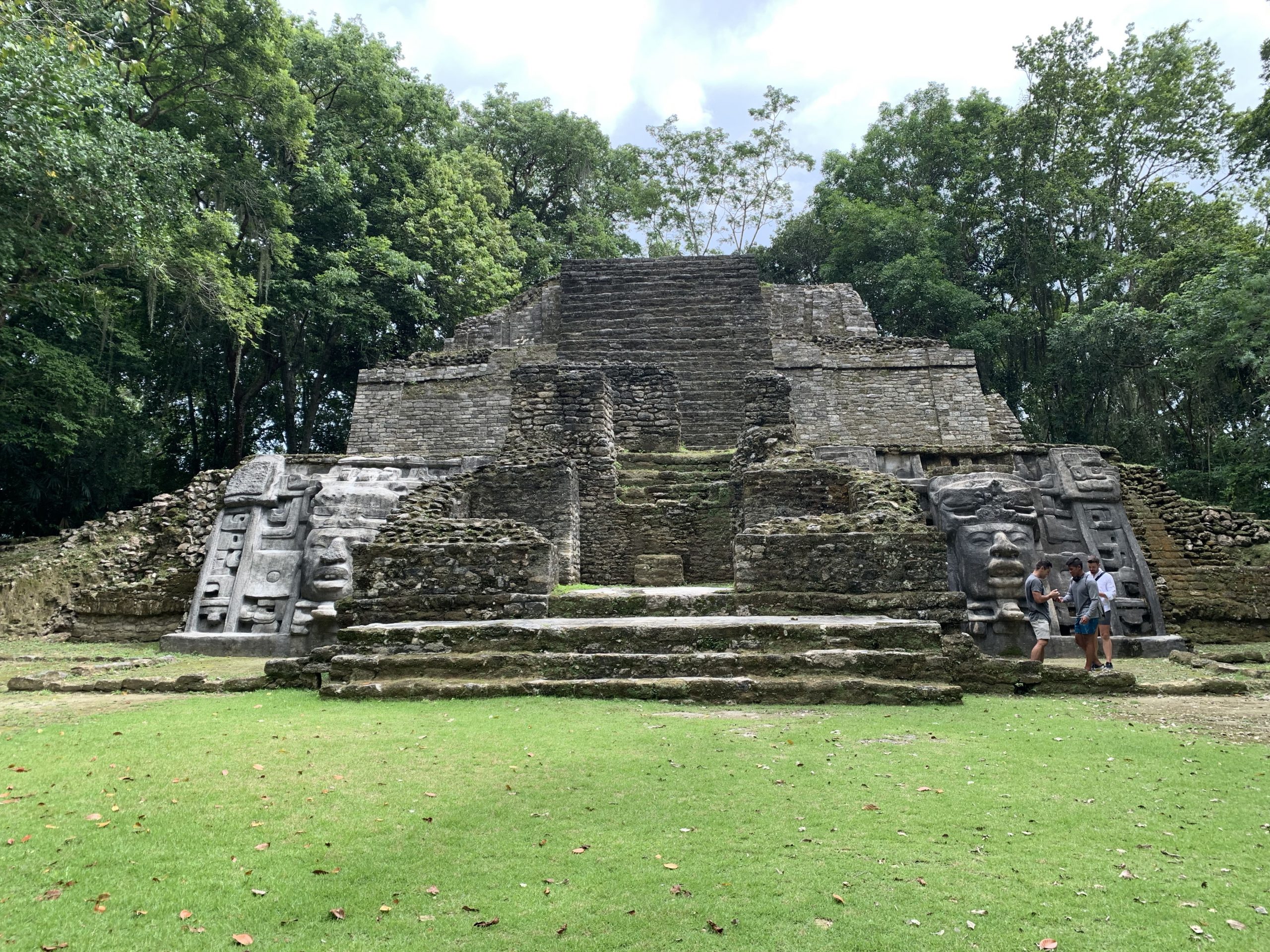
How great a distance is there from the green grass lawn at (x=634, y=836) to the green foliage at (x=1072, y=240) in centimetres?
1461

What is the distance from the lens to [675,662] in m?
5.93

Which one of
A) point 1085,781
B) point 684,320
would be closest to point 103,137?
point 684,320

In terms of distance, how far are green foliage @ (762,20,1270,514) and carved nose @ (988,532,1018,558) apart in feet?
33.0

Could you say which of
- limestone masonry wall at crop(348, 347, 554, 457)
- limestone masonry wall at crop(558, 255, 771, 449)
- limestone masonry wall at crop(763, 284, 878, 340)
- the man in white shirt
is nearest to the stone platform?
the man in white shirt

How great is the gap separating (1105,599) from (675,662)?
4.23m

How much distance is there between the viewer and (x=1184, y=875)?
8.47 feet

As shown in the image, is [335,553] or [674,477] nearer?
[335,553]

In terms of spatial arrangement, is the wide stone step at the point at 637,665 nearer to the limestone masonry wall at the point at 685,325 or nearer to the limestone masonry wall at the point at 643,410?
the limestone masonry wall at the point at 643,410

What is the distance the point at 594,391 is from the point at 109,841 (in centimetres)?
889

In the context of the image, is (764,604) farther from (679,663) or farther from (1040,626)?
(1040,626)

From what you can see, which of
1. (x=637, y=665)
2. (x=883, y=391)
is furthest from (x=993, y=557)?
(x=883, y=391)

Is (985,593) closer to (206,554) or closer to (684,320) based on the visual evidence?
(206,554)

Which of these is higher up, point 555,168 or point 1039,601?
point 555,168

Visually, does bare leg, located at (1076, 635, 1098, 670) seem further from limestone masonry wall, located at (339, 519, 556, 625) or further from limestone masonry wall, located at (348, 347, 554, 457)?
limestone masonry wall, located at (348, 347, 554, 457)
